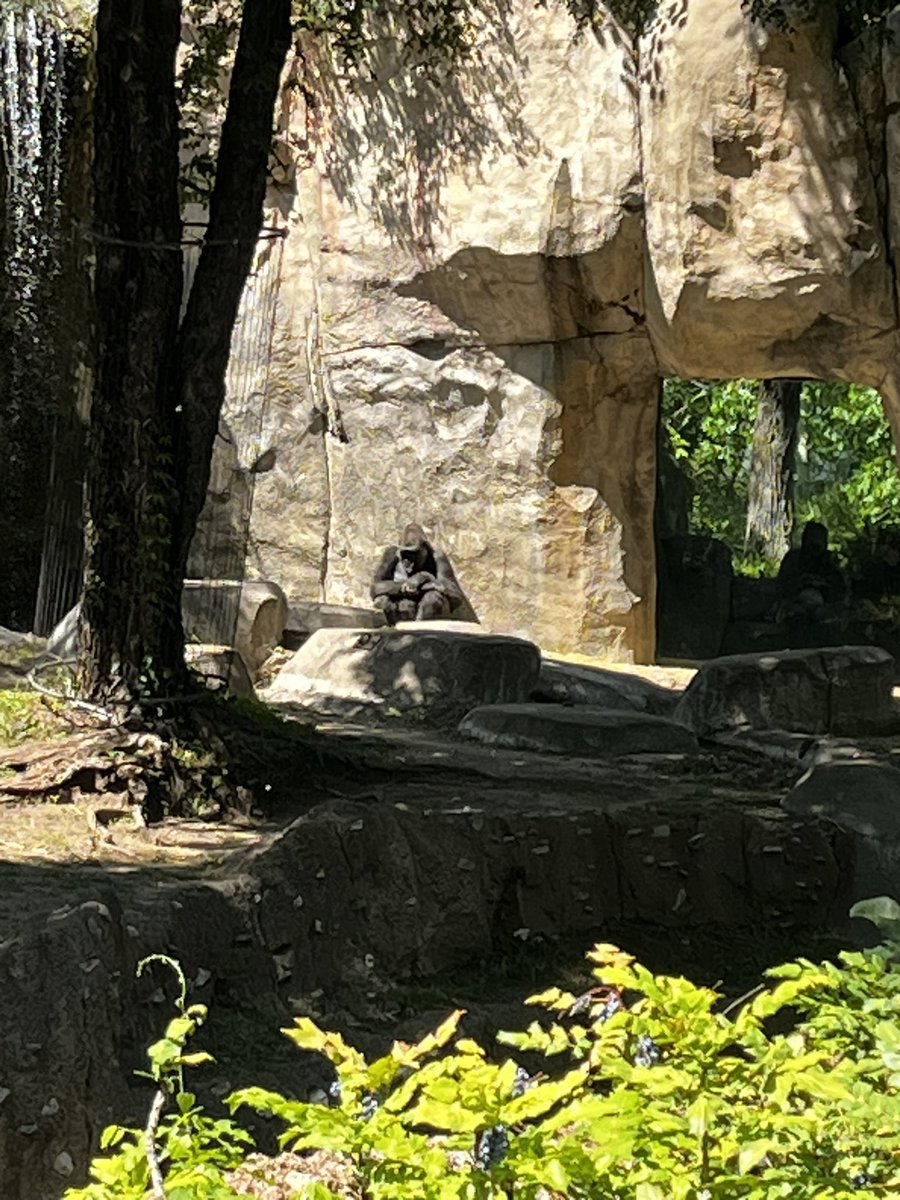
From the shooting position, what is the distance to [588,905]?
18.5 ft

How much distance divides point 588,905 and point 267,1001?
1.43 metres

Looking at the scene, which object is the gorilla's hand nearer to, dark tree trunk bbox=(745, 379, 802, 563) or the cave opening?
the cave opening

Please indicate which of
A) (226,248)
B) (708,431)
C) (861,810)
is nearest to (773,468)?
(708,431)

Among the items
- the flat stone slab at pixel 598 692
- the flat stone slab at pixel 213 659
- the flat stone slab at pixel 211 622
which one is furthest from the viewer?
the flat stone slab at pixel 598 692

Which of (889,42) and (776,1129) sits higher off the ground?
(889,42)

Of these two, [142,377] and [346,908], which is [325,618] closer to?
[142,377]

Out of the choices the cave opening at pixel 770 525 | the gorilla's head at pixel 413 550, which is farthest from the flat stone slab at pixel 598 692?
the cave opening at pixel 770 525

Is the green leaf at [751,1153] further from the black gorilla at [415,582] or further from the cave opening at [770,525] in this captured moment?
the cave opening at [770,525]

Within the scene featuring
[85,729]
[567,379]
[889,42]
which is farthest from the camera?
[567,379]

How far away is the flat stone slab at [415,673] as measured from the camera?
9781 mm

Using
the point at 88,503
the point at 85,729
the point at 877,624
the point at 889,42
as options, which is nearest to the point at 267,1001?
the point at 85,729

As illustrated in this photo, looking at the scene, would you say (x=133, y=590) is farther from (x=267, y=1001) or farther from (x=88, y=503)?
(x=267, y=1001)

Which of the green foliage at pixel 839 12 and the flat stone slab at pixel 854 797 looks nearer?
the flat stone slab at pixel 854 797

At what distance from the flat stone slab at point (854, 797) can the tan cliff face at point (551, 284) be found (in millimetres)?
5177
